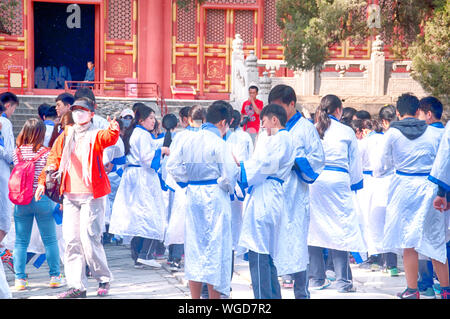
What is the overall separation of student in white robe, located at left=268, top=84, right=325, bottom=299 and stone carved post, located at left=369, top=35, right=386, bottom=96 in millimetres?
10525

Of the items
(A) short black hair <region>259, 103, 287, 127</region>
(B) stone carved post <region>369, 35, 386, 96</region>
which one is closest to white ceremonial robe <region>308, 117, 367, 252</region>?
(A) short black hair <region>259, 103, 287, 127</region>

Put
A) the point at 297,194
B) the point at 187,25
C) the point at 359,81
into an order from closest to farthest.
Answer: the point at 297,194 → the point at 359,81 → the point at 187,25

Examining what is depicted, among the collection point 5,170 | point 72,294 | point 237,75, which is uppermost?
point 237,75

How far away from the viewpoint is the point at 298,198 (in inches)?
221

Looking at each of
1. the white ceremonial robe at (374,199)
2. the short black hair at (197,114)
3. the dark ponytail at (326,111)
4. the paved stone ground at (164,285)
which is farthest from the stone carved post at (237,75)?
the dark ponytail at (326,111)

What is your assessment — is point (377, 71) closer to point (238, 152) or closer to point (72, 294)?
point (238, 152)

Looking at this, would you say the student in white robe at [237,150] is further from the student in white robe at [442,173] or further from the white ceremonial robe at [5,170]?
the white ceremonial robe at [5,170]

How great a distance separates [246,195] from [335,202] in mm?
842

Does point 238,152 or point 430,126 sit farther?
point 238,152

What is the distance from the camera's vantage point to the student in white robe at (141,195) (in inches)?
300

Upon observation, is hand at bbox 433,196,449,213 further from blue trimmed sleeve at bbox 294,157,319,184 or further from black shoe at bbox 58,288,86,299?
black shoe at bbox 58,288,86,299

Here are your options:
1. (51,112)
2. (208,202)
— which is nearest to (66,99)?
(51,112)

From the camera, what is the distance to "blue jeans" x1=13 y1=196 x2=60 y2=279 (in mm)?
6496

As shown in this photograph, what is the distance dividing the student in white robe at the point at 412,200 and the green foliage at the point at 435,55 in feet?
8.96
